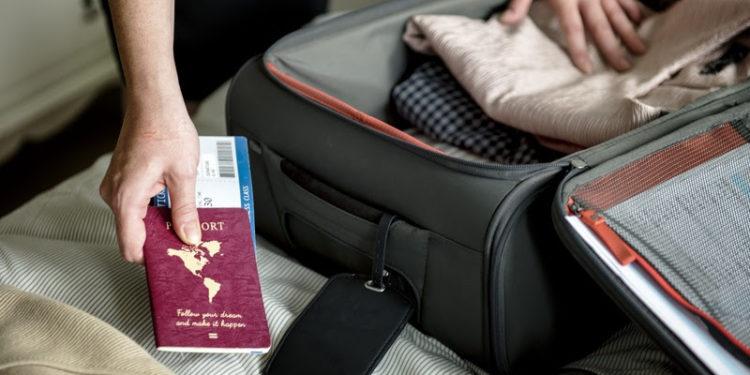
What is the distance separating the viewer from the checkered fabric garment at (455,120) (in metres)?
0.94

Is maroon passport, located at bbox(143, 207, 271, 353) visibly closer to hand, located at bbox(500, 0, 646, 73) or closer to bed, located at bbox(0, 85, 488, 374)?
bed, located at bbox(0, 85, 488, 374)

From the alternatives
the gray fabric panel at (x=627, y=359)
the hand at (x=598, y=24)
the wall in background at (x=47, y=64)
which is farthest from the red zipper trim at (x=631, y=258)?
the wall in background at (x=47, y=64)

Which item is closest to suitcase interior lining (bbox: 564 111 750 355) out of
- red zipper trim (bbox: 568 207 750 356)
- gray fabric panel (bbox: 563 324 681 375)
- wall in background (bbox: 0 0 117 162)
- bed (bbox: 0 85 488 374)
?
red zipper trim (bbox: 568 207 750 356)

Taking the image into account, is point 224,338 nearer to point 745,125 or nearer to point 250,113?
point 250,113

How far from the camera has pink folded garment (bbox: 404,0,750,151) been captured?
854 millimetres

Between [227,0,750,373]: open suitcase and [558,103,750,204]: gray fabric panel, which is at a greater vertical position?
[558,103,750,204]: gray fabric panel

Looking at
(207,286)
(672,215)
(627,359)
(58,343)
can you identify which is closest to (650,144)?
(672,215)

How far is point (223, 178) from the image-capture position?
774mm

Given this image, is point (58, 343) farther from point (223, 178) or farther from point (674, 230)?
point (674, 230)

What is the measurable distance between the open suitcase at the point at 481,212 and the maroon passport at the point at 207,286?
0.40ft

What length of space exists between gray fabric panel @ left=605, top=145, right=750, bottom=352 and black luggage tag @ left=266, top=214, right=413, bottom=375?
0.74ft

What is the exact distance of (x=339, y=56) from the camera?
3.20ft

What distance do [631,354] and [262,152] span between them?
432mm

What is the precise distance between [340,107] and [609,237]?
1.03ft
